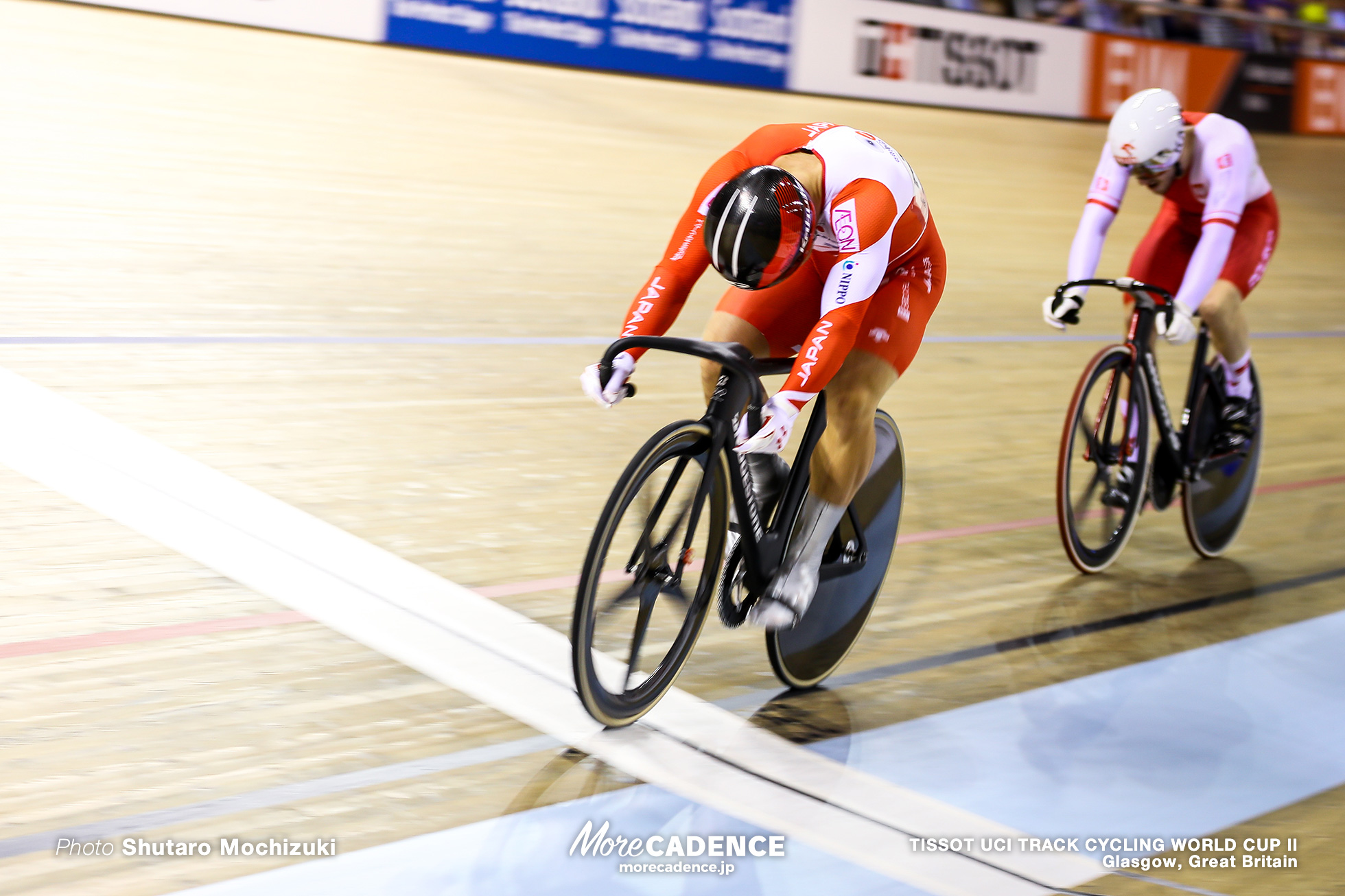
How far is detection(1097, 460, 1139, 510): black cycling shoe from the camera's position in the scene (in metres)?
3.87

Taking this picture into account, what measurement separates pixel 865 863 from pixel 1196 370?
8.57ft

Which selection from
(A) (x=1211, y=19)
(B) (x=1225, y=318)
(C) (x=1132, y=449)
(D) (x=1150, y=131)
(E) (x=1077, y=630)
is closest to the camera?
(E) (x=1077, y=630)

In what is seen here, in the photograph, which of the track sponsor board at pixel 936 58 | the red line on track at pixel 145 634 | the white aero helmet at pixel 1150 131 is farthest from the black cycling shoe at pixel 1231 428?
the track sponsor board at pixel 936 58

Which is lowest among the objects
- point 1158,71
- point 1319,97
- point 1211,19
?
point 1319,97

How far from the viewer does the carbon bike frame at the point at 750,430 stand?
231 centimetres

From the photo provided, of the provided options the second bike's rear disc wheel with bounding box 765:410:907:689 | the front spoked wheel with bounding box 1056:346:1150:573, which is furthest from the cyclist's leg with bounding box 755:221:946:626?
the front spoked wheel with bounding box 1056:346:1150:573

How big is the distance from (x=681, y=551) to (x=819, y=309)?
637 mm

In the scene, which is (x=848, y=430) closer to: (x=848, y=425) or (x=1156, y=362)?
(x=848, y=425)

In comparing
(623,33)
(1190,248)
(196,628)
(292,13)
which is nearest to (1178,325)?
(1190,248)

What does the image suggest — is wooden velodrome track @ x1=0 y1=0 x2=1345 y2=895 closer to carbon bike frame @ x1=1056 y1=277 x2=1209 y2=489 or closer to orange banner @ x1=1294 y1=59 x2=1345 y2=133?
carbon bike frame @ x1=1056 y1=277 x2=1209 y2=489

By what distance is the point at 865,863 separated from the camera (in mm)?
2145

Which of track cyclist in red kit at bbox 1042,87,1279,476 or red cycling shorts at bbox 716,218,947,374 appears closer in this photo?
red cycling shorts at bbox 716,218,947,374

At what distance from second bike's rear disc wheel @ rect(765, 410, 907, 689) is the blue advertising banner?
889cm

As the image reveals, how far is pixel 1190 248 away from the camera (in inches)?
162
